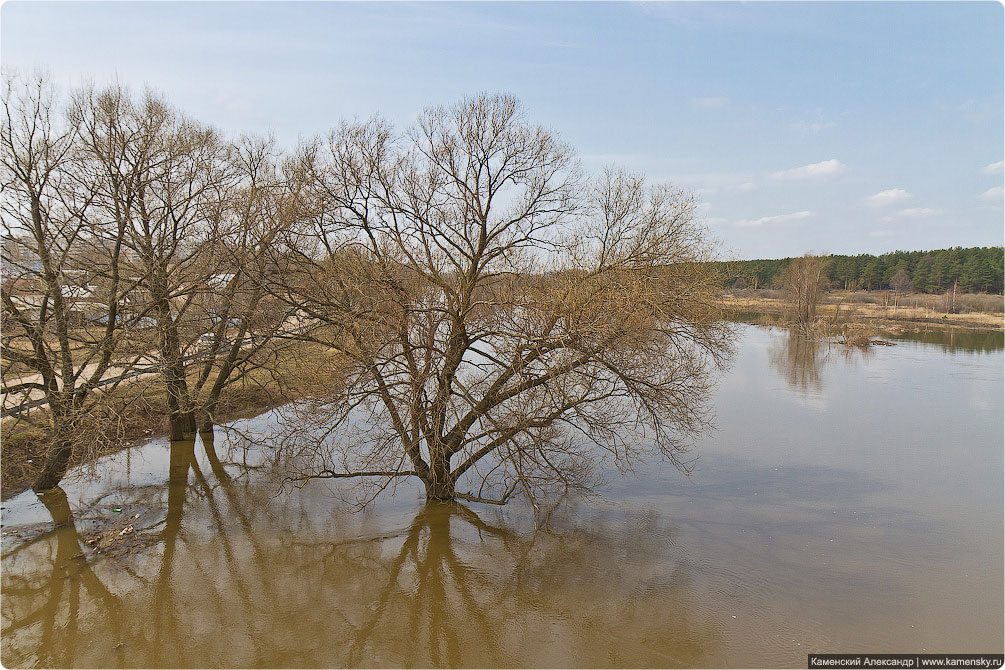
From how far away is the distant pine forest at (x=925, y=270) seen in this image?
57.9m

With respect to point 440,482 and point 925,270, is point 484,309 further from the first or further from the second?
point 925,270

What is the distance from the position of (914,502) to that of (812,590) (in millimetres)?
4578

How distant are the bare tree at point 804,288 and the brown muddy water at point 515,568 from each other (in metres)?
28.2

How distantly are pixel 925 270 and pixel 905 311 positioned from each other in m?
14.7

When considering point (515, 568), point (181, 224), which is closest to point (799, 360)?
point (515, 568)

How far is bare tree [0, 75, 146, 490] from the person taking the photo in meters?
9.68

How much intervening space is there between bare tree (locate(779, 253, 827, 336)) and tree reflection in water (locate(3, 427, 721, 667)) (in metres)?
34.6

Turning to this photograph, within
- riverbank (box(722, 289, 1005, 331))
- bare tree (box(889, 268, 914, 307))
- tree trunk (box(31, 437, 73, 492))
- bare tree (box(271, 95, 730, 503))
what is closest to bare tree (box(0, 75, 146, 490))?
tree trunk (box(31, 437, 73, 492))

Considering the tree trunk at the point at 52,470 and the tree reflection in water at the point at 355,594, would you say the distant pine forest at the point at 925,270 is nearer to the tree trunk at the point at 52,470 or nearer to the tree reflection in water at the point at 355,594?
the tree reflection in water at the point at 355,594

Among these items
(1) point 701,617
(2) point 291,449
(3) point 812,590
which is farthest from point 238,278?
(3) point 812,590

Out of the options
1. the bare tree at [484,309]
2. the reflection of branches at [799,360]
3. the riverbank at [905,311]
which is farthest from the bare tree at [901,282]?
the bare tree at [484,309]

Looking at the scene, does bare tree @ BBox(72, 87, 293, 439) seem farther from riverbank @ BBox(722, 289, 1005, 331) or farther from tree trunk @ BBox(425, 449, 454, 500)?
riverbank @ BBox(722, 289, 1005, 331)

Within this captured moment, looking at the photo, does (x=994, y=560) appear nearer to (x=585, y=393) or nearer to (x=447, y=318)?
(x=585, y=393)

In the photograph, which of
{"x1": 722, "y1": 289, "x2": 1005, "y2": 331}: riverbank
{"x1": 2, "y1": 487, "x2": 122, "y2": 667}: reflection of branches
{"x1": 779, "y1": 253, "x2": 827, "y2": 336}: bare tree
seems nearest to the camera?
{"x1": 2, "y1": 487, "x2": 122, "y2": 667}: reflection of branches
